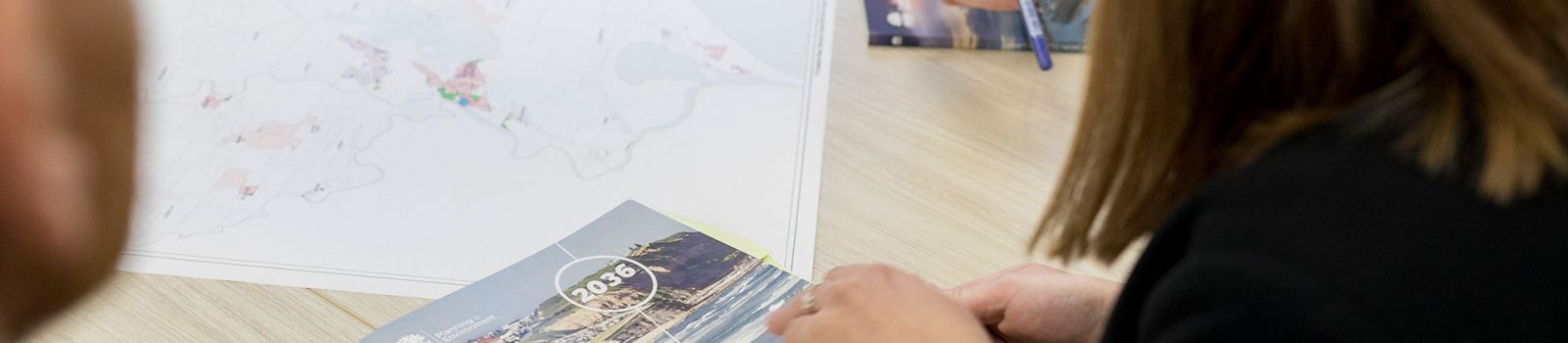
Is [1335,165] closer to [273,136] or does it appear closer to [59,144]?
[59,144]

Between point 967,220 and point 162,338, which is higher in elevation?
point 162,338

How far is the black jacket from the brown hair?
0.04 feet

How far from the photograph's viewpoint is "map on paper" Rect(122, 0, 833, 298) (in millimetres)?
792

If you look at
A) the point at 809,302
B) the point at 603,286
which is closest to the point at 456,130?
the point at 603,286

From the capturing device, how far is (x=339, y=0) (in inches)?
41.3

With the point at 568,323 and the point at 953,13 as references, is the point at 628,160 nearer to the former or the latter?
the point at 568,323

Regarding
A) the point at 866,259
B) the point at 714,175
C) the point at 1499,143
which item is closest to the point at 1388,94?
the point at 1499,143

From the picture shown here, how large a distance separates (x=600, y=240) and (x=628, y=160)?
0.33 feet

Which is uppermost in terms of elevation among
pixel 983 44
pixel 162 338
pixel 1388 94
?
pixel 1388 94

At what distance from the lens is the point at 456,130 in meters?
0.90

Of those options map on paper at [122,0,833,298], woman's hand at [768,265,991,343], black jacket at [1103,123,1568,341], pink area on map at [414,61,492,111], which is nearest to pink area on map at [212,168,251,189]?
map on paper at [122,0,833,298]

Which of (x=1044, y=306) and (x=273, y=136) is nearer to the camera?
(x=1044, y=306)

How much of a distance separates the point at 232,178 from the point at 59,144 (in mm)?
600

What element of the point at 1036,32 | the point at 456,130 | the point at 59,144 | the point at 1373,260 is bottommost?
the point at 1036,32
